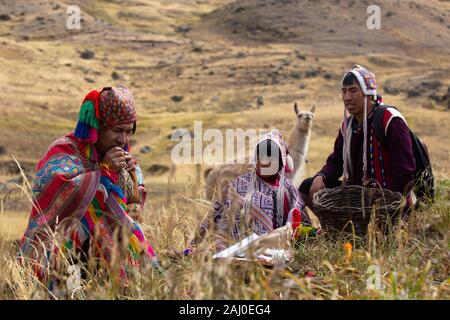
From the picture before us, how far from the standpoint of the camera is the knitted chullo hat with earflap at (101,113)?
4.00 m

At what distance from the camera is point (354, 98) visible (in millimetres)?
5055

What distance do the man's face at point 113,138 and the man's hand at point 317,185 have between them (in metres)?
1.71

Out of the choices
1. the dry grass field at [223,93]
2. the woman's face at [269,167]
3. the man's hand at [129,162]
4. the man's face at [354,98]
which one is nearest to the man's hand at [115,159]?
the man's hand at [129,162]

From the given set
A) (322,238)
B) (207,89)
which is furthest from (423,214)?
(207,89)

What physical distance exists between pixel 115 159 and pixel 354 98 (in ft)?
6.60

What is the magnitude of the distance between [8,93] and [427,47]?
25849mm

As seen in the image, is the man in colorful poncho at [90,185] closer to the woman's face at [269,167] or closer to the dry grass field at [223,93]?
the dry grass field at [223,93]

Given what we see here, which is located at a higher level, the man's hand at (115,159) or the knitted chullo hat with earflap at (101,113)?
the knitted chullo hat with earflap at (101,113)

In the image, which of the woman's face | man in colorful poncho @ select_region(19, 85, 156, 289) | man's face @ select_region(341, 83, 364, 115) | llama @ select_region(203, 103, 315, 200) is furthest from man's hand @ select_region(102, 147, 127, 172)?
llama @ select_region(203, 103, 315, 200)

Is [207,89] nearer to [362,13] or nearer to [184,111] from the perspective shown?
[184,111]

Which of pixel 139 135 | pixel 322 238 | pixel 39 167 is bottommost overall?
pixel 139 135

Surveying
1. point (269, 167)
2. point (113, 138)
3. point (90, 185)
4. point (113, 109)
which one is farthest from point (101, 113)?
point (269, 167)

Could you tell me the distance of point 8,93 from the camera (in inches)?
1054
